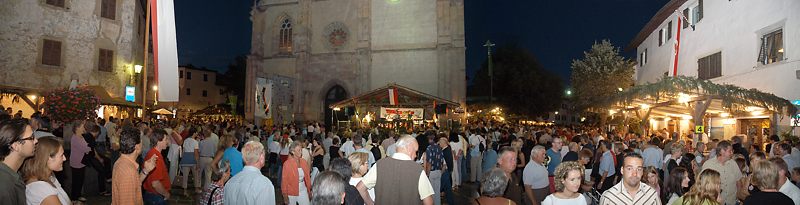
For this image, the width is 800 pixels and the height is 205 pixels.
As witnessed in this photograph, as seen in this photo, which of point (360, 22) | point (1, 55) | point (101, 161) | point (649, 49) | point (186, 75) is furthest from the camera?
point (186, 75)

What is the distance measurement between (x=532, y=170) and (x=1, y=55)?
77.8 ft

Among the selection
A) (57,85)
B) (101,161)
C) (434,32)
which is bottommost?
(101,161)

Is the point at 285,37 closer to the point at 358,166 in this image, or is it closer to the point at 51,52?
the point at 51,52

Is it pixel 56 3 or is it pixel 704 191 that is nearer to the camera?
pixel 704 191

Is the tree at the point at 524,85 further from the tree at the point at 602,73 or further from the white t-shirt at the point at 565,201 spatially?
the white t-shirt at the point at 565,201

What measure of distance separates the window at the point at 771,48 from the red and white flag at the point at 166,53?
15960mm

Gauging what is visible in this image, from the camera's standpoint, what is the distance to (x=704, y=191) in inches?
166

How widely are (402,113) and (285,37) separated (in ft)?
49.3

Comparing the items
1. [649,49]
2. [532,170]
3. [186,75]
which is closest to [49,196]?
[532,170]

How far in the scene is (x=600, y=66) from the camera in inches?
1151

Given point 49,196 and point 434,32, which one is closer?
point 49,196

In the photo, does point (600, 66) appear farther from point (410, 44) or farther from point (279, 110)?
point (279, 110)

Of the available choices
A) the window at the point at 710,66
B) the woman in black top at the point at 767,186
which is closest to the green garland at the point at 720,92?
the window at the point at 710,66

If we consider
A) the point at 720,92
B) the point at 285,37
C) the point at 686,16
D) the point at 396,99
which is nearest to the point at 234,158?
the point at 720,92
